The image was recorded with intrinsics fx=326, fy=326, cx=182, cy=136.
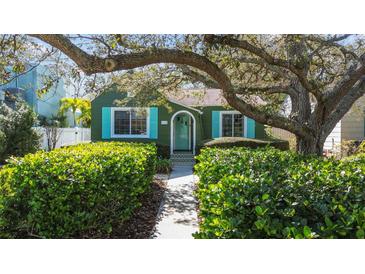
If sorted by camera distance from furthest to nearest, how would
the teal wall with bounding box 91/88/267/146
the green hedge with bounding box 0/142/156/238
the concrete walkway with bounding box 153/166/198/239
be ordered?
the teal wall with bounding box 91/88/267/146, the concrete walkway with bounding box 153/166/198/239, the green hedge with bounding box 0/142/156/238

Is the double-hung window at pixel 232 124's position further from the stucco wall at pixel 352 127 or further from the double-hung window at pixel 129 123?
the stucco wall at pixel 352 127

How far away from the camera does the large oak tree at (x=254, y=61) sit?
4555mm

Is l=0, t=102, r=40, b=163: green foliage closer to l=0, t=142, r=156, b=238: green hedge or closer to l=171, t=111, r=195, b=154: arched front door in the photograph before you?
l=171, t=111, r=195, b=154: arched front door

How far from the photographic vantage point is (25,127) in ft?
45.9

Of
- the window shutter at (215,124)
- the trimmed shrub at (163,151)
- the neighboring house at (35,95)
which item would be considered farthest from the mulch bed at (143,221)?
the neighboring house at (35,95)

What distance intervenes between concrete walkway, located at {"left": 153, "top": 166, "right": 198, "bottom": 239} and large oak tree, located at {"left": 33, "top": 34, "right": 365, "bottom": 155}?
91.9 inches

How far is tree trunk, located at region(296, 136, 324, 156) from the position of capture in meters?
6.87

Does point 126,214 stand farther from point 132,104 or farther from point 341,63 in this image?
point 132,104

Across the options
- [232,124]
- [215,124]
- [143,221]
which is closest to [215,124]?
[215,124]

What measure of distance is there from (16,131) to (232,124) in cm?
1040

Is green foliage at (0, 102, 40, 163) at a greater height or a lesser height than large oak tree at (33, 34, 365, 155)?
lesser

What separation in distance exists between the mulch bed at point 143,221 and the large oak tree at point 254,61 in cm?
262

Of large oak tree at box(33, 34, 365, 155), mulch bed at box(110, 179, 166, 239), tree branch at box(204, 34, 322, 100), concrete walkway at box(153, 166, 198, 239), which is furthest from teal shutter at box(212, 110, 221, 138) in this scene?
tree branch at box(204, 34, 322, 100)
